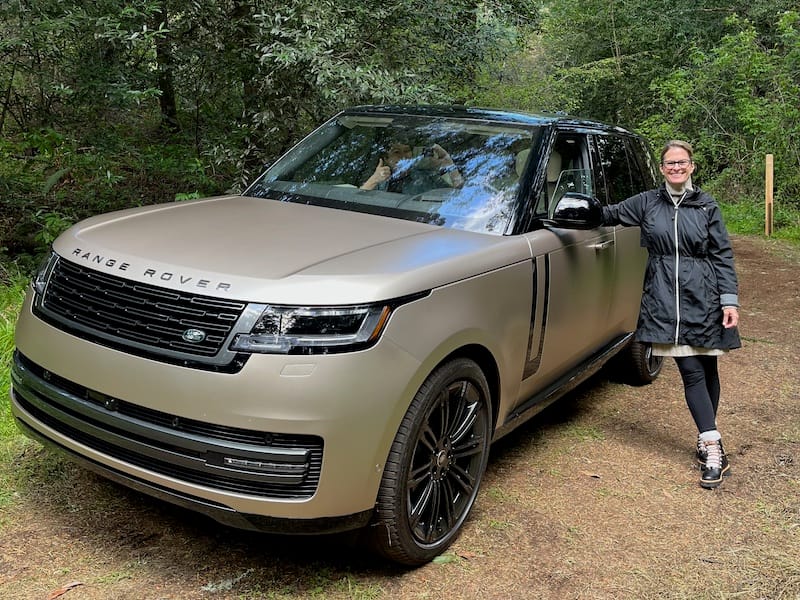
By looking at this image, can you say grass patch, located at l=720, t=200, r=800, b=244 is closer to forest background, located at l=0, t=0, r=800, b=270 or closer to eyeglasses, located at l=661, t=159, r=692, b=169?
forest background, located at l=0, t=0, r=800, b=270

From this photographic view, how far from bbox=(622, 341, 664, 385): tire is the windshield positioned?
237cm

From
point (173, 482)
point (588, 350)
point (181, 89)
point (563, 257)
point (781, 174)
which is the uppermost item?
point (181, 89)

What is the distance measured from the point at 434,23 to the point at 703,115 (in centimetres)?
1142

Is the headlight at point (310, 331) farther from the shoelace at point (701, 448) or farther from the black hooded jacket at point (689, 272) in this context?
the shoelace at point (701, 448)

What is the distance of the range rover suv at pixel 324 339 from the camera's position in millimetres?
2703

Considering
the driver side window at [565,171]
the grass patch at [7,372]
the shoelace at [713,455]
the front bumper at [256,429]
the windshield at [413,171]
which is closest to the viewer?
the front bumper at [256,429]

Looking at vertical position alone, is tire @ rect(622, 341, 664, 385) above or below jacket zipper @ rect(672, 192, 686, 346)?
below

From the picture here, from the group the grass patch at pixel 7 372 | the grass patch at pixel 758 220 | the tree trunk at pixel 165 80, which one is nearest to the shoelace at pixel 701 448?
the grass patch at pixel 7 372

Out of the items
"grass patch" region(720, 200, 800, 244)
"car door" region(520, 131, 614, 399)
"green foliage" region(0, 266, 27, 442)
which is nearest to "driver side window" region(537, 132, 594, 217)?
"car door" region(520, 131, 614, 399)

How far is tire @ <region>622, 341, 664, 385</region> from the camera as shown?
19.6ft

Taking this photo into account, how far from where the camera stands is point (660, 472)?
4.54 meters

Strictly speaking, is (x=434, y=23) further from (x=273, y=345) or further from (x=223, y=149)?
(x=273, y=345)

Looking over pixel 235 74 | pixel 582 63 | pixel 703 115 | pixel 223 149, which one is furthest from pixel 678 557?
pixel 582 63

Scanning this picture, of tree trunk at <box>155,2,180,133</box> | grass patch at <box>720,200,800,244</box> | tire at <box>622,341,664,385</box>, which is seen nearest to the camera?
tire at <box>622,341,664,385</box>
